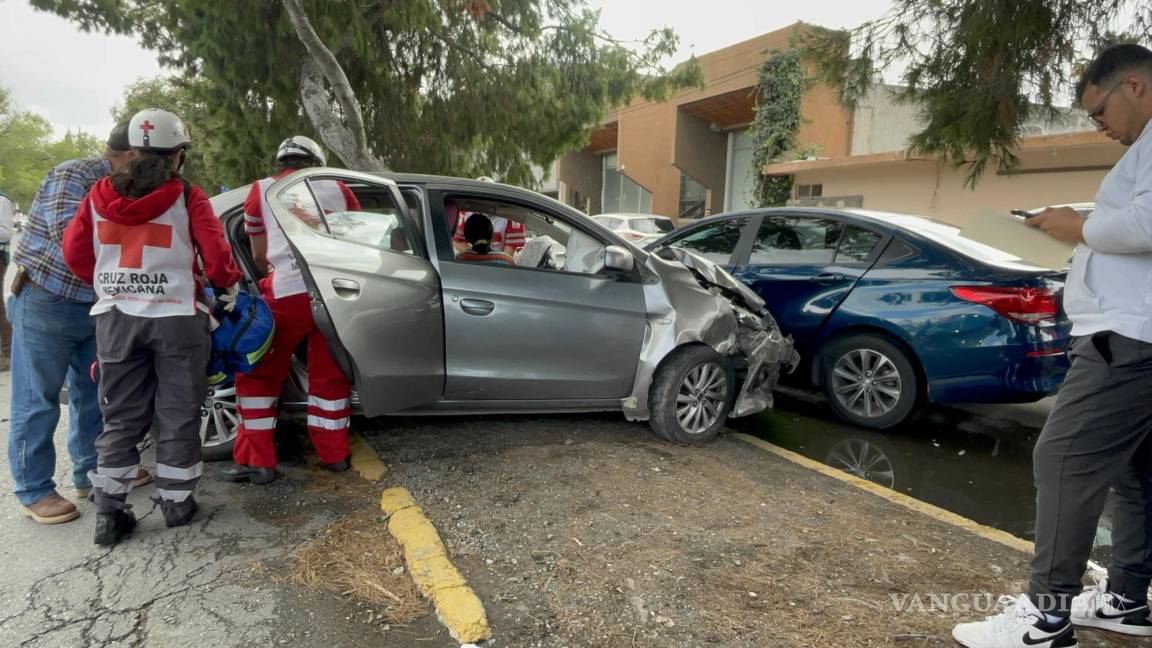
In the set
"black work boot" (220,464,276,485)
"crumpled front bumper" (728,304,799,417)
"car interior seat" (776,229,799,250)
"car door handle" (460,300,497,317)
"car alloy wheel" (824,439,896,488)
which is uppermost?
"car interior seat" (776,229,799,250)

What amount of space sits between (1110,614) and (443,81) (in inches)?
387

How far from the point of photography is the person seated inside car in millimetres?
3984

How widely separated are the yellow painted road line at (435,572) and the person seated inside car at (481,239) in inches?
58.0

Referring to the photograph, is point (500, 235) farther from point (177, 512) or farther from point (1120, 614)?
point (1120, 614)

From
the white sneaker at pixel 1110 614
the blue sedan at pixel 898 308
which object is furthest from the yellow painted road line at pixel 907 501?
the blue sedan at pixel 898 308

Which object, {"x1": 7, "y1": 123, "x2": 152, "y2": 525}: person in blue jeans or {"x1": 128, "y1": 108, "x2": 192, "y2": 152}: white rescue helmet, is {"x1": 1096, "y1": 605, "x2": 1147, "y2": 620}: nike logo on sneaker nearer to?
{"x1": 128, "y1": 108, "x2": 192, "y2": 152}: white rescue helmet

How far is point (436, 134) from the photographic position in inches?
400

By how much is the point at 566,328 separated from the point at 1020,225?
2.24 metres

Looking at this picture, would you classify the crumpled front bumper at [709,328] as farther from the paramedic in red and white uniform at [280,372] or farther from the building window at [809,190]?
the building window at [809,190]

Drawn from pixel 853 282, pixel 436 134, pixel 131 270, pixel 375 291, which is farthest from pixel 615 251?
pixel 436 134

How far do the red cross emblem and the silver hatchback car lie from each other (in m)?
0.59

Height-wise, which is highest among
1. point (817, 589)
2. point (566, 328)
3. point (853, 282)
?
point (853, 282)

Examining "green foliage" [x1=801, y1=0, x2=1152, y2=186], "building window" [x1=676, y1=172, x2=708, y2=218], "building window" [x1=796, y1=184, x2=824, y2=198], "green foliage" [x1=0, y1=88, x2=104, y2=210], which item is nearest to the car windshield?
"building window" [x1=796, y1=184, x2=824, y2=198]

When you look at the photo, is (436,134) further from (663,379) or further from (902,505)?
(902,505)
